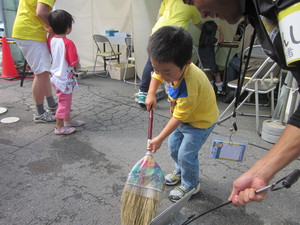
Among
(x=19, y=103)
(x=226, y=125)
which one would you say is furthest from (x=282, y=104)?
(x=19, y=103)

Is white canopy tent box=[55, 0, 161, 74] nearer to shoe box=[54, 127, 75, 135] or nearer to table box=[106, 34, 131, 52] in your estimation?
table box=[106, 34, 131, 52]

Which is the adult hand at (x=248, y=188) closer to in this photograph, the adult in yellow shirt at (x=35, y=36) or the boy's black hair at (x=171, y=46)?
the boy's black hair at (x=171, y=46)

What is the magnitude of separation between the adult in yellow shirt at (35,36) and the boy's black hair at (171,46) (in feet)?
6.31

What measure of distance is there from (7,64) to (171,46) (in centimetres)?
530

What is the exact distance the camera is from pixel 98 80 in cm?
571

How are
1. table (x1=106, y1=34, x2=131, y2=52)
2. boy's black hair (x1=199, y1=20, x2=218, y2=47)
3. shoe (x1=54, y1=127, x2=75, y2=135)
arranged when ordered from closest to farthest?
1. shoe (x1=54, y1=127, x2=75, y2=135)
2. boy's black hair (x1=199, y1=20, x2=218, y2=47)
3. table (x1=106, y1=34, x2=131, y2=52)

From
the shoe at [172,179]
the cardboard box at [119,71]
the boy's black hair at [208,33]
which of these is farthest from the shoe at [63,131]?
the cardboard box at [119,71]

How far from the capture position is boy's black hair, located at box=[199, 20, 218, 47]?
4.29m

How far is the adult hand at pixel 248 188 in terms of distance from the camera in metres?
0.86

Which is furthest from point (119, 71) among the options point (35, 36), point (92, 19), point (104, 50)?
point (35, 36)

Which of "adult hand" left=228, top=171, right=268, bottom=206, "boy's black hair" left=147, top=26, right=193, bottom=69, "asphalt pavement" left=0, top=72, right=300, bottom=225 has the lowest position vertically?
"asphalt pavement" left=0, top=72, right=300, bottom=225

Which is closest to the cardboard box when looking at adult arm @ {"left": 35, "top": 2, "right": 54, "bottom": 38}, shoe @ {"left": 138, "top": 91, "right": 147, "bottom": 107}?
shoe @ {"left": 138, "top": 91, "right": 147, "bottom": 107}

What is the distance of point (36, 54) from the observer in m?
2.91

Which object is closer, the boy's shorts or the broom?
the broom
